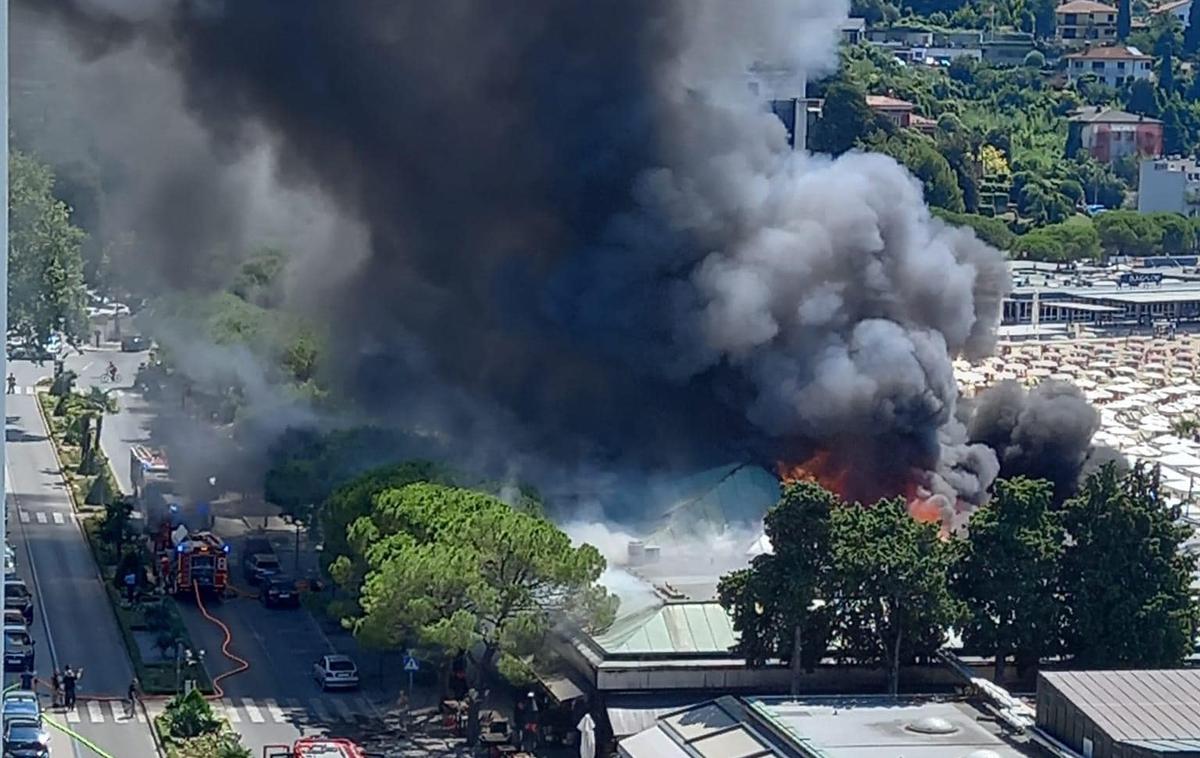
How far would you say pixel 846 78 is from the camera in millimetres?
120125

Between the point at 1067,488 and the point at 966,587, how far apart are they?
9799mm

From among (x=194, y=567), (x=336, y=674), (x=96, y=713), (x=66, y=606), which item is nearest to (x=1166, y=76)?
(x=194, y=567)

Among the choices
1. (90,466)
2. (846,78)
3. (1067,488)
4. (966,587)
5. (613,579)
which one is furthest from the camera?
(846,78)

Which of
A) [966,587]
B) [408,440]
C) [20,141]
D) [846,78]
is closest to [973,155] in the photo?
[846,78]

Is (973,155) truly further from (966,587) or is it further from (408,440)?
(966,587)

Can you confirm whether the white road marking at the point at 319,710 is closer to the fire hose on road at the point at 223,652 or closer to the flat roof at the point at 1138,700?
the fire hose on road at the point at 223,652

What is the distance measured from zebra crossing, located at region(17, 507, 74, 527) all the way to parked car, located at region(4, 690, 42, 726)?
14309 mm

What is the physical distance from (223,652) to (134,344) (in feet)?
118

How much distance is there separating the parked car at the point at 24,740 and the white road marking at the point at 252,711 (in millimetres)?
3479

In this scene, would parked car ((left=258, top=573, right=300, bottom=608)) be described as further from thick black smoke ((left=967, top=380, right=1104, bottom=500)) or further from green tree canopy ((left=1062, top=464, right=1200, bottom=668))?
green tree canopy ((left=1062, top=464, right=1200, bottom=668))

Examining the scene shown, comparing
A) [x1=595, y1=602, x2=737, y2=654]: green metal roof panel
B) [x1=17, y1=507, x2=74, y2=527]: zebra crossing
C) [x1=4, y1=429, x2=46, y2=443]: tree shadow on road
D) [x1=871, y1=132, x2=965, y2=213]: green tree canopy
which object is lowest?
A: [x1=595, y1=602, x2=737, y2=654]: green metal roof panel

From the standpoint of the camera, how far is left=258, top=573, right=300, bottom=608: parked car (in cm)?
4266

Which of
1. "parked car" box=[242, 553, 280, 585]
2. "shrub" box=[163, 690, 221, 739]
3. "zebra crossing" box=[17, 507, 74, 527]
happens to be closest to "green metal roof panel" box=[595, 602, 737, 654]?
"shrub" box=[163, 690, 221, 739]

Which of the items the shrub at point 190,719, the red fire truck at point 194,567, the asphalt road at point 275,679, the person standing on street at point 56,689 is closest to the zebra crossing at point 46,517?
the asphalt road at point 275,679
